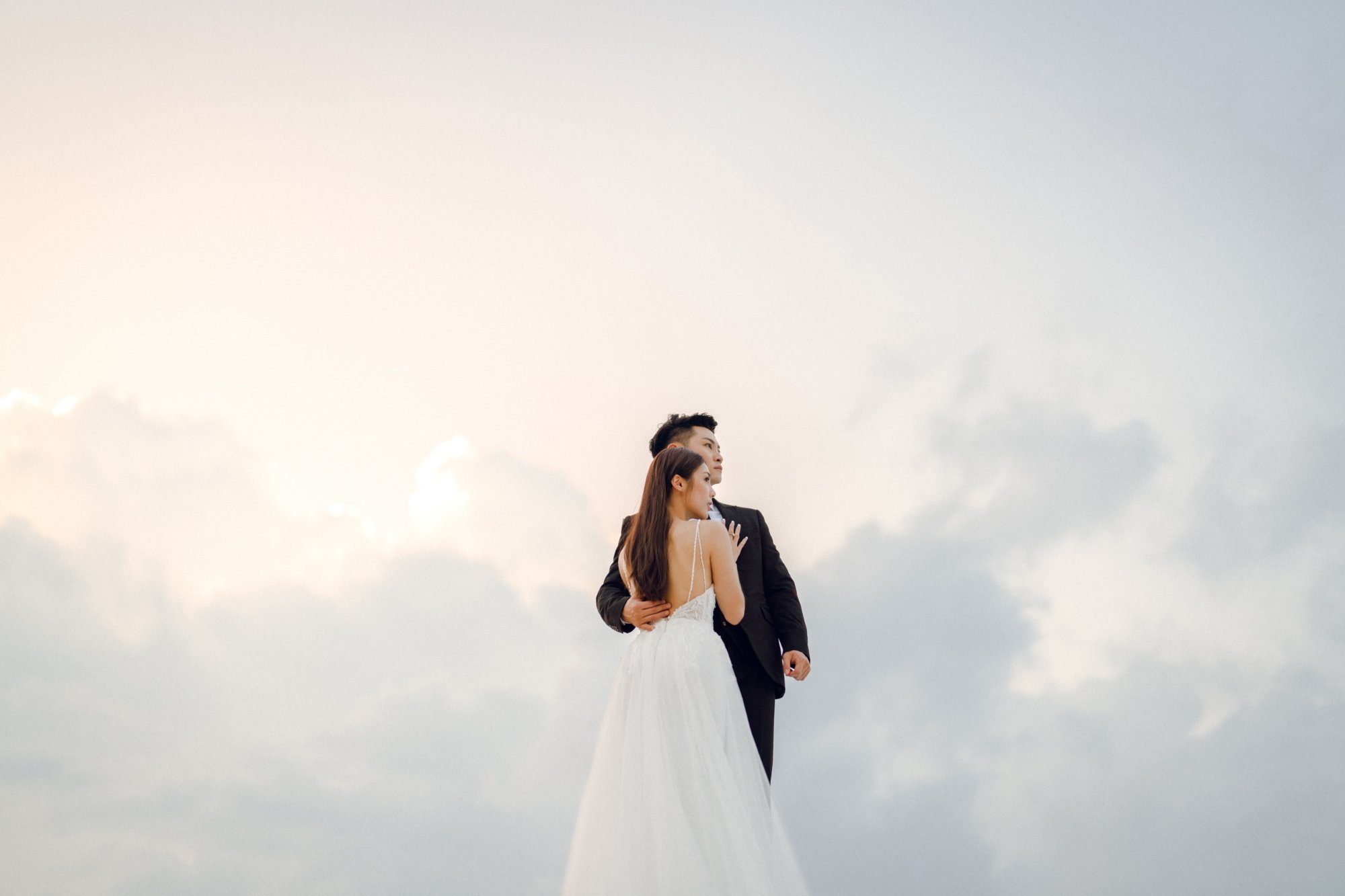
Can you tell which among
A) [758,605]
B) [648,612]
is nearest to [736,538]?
[758,605]

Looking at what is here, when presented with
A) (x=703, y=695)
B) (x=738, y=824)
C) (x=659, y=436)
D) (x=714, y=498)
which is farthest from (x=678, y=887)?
(x=659, y=436)

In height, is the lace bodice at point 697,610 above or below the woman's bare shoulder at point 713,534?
below

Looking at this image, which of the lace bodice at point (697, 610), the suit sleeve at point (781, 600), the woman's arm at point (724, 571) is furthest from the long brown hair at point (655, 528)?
the suit sleeve at point (781, 600)

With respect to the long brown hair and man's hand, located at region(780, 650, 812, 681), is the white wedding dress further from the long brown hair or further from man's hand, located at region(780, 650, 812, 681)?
man's hand, located at region(780, 650, 812, 681)

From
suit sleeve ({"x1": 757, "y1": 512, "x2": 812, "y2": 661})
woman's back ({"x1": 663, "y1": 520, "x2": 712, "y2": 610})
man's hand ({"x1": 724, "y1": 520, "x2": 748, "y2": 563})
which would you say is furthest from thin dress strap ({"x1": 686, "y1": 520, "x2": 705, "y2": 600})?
suit sleeve ({"x1": 757, "y1": 512, "x2": 812, "y2": 661})

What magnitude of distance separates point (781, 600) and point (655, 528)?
1178 millimetres

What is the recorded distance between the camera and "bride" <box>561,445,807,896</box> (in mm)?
5527

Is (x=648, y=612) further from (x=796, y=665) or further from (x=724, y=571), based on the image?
(x=796, y=665)

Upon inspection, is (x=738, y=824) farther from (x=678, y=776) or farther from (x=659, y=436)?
(x=659, y=436)

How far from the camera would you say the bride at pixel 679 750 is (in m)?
5.53

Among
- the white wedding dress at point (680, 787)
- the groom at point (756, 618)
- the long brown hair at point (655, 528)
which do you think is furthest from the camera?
the groom at point (756, 618)

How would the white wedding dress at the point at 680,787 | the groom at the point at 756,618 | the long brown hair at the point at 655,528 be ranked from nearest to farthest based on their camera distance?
the white wedding dress at the point at 680,787 < the long brown hair at the point at 655,528 < the groom at the point at 756,618

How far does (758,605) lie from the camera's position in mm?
6793

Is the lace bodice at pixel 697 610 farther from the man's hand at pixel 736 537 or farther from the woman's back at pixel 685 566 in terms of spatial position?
the man's hand at pixel 736 537
